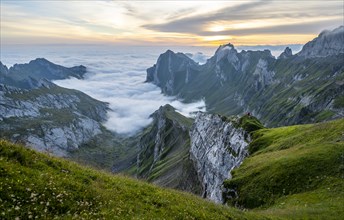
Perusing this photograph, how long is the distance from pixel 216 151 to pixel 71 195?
10835cm

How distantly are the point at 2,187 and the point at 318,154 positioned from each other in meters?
45.9

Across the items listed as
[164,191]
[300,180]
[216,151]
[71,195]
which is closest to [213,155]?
[216,151]

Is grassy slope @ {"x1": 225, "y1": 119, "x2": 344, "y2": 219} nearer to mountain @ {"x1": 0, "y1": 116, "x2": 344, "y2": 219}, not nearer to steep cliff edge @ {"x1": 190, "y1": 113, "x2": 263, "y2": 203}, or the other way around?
mountain @ {"x1": 0, "y1": 116, "x2": 344, "y2": 219}

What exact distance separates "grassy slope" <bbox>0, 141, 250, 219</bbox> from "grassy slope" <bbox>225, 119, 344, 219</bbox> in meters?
15.1

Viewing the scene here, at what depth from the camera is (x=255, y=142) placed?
82.4 m

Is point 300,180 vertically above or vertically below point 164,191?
below

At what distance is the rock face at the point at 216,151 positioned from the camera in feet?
307

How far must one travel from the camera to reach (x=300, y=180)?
154 ft

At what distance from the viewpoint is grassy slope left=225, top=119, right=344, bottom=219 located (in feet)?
126

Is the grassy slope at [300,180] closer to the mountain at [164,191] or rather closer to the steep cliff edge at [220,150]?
the mountain at [164,191]

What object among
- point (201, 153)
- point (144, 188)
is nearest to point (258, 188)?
point (144, 188)

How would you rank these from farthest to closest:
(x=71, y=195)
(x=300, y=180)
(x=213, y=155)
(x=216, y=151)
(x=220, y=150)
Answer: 1. (x=213, y=155)
2. (x=216, y=151)
3. (x=220, y=150)
4. (x=300, y=180)
5. (x=71, y=195)

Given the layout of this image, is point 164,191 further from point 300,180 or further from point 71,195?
point 300,180

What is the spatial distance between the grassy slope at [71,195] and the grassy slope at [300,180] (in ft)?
49.5
